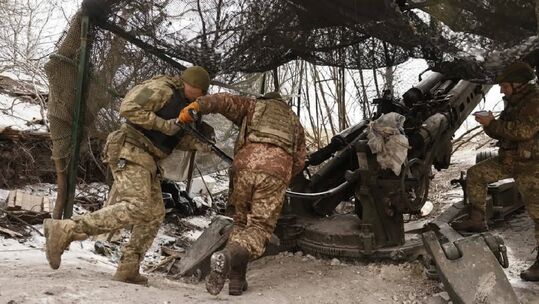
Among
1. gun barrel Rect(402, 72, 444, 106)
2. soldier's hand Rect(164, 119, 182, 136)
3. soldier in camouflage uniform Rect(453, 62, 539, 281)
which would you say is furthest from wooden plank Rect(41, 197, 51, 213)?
soldier in camouflage uniform Rect(453, 62, 539, 281)

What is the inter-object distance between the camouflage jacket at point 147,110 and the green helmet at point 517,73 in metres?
2.98

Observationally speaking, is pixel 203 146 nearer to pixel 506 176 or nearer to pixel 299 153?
pixel 299 153

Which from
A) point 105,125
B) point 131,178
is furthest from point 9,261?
point 105,125

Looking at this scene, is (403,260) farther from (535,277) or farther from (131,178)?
(131,178)

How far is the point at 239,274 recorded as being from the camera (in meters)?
4.31

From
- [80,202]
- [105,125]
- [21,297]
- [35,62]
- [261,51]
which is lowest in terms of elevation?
[21,297]

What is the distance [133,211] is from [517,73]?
11.7ft

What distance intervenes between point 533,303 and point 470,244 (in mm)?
708

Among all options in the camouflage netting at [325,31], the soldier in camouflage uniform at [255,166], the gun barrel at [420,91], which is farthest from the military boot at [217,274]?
the gun barrel at [420,91]

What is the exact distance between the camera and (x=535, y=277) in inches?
181

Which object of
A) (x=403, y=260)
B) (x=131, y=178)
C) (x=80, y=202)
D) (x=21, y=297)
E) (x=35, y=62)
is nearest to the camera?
(x=21, y=297)

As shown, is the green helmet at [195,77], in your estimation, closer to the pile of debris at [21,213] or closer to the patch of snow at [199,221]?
the pile of debris at [21,213]

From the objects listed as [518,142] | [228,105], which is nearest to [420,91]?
[518,142]

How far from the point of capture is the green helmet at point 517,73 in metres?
4.79
